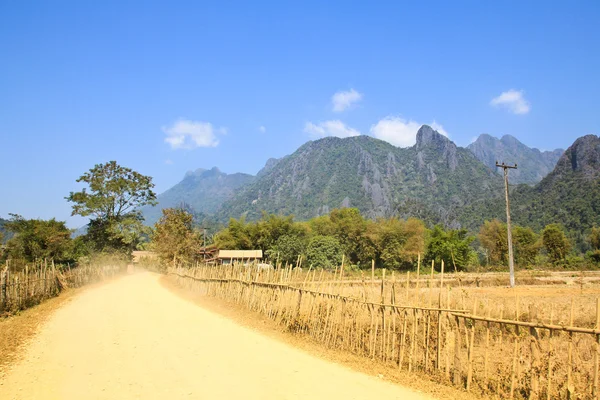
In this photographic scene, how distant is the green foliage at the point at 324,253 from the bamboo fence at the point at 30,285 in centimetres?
2653

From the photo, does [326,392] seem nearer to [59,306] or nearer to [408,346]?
[408,346]

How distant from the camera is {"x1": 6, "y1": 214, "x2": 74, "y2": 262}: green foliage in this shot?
2822 centimetres

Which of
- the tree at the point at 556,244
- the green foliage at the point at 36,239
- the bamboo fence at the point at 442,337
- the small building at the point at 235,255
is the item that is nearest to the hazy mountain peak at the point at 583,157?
the tree at the point at 556,244

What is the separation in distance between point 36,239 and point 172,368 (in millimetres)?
26581

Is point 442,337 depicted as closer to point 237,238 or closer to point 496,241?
point 496,241

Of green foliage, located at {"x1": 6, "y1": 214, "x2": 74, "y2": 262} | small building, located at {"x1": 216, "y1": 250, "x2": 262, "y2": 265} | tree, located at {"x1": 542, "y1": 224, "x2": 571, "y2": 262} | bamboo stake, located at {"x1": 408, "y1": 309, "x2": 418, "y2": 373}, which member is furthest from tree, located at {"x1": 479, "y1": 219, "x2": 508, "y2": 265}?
bamboo stake, located at {"x1": 408, "y1": 309, "x2": 418, "y2": 373}

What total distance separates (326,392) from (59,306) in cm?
1374

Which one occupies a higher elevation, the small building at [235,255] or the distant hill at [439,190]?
the distant hill at [439,190]

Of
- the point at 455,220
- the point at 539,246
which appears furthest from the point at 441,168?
the point at 539,246

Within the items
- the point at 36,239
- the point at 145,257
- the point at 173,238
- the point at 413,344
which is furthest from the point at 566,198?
the point at 413,344

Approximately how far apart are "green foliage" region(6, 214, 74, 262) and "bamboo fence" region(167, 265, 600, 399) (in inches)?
912

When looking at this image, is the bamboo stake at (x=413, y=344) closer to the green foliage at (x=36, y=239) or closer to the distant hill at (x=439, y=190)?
the green foliage at (x=36, y=239)

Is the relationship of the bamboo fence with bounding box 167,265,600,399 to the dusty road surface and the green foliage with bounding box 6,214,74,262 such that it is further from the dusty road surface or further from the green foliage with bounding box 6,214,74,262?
the green foliage with bounding box 6,214,74,262

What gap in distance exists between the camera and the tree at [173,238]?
127 feet
